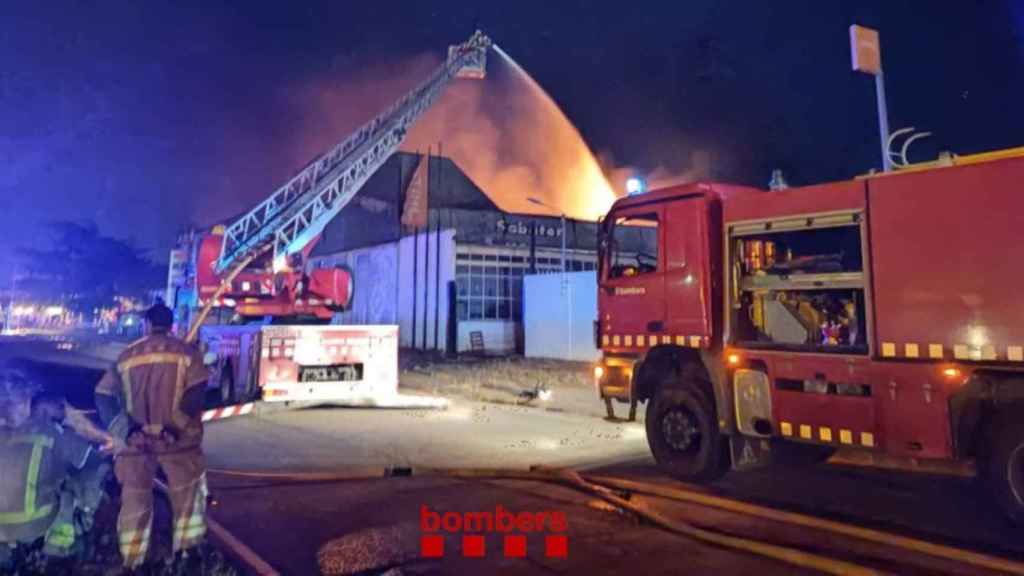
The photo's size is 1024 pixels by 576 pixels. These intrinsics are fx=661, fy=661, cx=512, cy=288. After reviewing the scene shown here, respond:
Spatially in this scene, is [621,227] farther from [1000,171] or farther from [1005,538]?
[1005,538]

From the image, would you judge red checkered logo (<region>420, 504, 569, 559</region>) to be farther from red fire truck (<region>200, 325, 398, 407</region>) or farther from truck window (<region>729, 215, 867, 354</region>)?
red fire truck (<region>200, 325, 398, 407</region>)

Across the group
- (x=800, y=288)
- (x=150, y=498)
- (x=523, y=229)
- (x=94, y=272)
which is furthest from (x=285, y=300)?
(x=94, y=272)

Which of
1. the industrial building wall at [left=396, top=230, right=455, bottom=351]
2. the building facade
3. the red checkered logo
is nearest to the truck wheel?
the red checkered logo

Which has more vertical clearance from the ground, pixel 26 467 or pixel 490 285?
pixel 490 285

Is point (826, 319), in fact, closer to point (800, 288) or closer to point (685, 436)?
point (800, 288)

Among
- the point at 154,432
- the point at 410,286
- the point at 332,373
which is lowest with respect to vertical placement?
the point at 154,432

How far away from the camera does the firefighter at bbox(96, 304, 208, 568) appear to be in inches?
157

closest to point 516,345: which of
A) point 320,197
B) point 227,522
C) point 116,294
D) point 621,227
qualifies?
point 320,197

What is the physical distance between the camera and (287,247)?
46.7 feet

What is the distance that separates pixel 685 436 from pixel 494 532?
2545 mm

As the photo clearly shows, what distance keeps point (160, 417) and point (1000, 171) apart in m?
5.94

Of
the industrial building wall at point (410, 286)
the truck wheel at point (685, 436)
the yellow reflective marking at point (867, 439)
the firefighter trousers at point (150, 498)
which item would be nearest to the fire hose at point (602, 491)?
the truck wheel at point (685, 436)

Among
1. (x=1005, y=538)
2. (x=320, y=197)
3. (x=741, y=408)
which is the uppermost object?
(x=320, y=197)

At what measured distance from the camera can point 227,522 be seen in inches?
204
